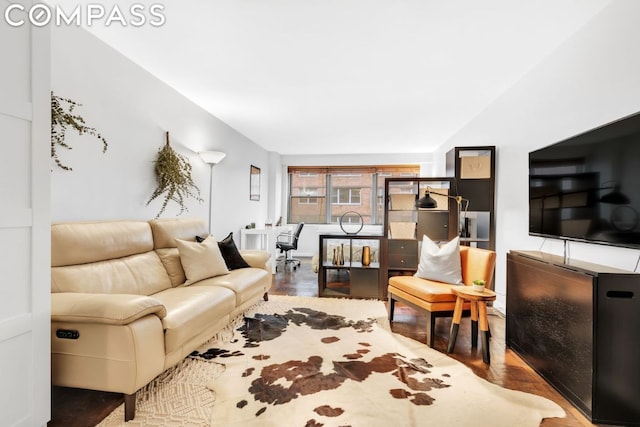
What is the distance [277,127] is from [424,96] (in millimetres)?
2377

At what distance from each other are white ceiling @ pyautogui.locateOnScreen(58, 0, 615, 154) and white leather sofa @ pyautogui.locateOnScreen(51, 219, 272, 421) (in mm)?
1560

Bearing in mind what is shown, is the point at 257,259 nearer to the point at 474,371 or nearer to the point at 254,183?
the point at 474,371

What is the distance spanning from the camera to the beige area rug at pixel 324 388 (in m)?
1.68

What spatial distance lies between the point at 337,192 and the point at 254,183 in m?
2.29

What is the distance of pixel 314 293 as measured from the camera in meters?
4.27

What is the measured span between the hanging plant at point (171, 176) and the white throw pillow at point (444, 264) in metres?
2.74

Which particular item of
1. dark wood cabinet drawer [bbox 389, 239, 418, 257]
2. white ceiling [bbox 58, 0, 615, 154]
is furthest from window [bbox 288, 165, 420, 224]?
dark wood cabinet drawer [bbox 389, 239, 418, 257]

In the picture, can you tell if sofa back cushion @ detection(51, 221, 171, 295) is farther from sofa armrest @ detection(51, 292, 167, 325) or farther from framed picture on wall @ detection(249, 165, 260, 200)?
framed picture on wall @ detection(249, 165, 260, 200)

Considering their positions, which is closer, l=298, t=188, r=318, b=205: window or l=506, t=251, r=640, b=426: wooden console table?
l=506, t=251, r=640, b=426: wooden console table

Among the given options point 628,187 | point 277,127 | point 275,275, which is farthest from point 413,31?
point 275,275

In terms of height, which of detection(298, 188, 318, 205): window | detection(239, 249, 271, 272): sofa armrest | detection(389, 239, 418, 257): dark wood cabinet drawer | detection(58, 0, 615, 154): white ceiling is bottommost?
detection(239, 249, 271, 272): sofa armrest

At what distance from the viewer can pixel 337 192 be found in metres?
7.57

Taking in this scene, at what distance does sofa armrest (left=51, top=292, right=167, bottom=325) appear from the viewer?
1605 millimetres

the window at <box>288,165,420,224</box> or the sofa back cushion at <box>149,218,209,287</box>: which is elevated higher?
the window at <box>288,165,420,224</box>
